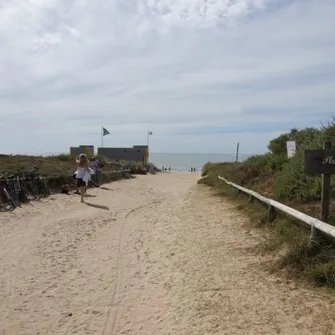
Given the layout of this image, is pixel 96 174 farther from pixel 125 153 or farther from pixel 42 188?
pixel 125 153

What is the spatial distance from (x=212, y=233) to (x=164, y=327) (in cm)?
463

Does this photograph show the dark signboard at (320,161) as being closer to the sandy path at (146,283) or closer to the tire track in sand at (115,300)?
the sandy path at (146,283)

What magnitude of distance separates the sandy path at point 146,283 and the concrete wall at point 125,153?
125ft

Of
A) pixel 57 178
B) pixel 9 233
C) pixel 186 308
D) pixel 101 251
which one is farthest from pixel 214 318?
pixel 57 178

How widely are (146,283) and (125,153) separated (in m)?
44.4

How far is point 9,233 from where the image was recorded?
32.9 ft

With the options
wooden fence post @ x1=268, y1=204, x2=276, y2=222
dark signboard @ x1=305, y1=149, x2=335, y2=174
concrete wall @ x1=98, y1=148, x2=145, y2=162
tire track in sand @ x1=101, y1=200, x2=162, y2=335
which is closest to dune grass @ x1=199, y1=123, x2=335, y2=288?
wooden fence post @ x1=268, y1=204, x2=276, y2=222

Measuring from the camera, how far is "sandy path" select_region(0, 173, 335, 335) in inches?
195

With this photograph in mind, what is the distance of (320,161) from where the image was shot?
6914 mm

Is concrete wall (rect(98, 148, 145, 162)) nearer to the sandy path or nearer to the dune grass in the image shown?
the dune grass

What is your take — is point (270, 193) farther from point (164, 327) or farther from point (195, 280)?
point (164, 327)

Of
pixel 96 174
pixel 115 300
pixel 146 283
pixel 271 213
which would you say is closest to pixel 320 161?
pixel 271 213

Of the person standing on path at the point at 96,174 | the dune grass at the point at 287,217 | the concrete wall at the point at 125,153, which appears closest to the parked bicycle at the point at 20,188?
the person standing on path at the point at 96,174

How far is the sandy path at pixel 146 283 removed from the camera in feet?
16.3
